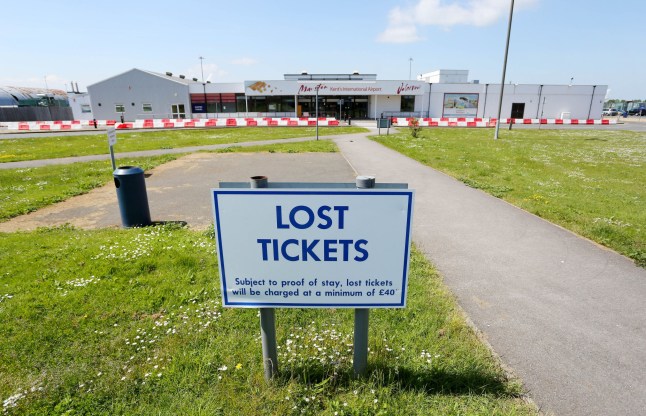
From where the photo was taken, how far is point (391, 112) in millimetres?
46531

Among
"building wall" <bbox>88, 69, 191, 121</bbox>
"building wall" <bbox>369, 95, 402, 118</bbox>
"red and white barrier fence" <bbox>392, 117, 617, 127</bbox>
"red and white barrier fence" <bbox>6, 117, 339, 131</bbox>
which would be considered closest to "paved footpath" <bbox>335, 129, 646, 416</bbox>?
"red and white barrier fence" <bbox>392, 117, 617, 127</bbox>

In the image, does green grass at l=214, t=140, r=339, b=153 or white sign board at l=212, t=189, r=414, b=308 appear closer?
white sign board at l=212, t=189, r=414, b=308

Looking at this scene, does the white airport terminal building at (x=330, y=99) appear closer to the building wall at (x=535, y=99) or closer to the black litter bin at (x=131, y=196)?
the building wall at (x=535, y=99)

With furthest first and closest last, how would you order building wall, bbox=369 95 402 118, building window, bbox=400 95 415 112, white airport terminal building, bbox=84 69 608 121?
1. building wall, bbox=369 95 402 118
2. building window, bbox=400 95 415 112
3. white airport terminal building, bbox=84 69 608 121

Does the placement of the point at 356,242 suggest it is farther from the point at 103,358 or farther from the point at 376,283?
the point at 103,358

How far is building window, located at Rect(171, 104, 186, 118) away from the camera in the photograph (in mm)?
43406

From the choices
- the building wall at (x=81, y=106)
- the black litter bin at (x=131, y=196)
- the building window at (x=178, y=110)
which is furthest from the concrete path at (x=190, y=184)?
the building wall at (x=81, y=106)

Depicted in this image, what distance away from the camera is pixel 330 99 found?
47625mm

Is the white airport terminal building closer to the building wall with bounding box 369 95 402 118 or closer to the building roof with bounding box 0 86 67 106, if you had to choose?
the building wall with bounding box 369 95 402 118

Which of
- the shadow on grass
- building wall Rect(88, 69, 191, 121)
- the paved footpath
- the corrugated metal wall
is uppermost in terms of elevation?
building wall Rect(88, 69, 191, 121)

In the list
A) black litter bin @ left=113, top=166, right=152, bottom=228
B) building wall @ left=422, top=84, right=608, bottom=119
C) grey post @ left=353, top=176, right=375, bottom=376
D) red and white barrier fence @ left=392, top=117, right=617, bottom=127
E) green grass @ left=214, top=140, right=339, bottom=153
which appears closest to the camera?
grey post @ left=353, top=176, right=375, bottom=376

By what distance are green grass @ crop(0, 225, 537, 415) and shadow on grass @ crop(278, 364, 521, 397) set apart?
0.03 feet

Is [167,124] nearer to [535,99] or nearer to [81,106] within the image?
[81,106]

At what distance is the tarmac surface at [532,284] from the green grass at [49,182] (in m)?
0.53
